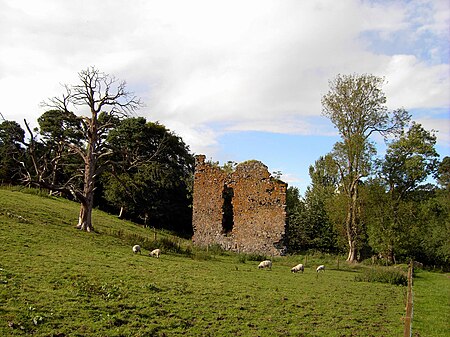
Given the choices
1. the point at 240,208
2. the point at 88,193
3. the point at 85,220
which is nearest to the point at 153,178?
the point at 240,208

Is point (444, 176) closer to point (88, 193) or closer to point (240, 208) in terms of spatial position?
point (240, 208)

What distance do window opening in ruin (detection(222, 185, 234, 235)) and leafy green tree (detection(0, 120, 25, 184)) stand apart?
2042 cm

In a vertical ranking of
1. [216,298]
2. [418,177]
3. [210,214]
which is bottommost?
[216,298]

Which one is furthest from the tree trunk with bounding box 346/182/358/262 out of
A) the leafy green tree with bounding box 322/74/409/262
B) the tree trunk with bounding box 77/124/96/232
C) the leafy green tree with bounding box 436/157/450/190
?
the leafy green tree with bounding box 436/157/450/190

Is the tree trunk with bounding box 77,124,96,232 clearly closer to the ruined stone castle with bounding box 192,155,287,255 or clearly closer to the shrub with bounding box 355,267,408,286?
the ruined stone castle with bounding box 192,155,287,255

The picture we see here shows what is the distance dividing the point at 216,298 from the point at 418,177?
28.0 metres

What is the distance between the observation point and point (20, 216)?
22.6 metres

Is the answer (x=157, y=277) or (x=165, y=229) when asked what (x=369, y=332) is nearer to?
(x=157, y=277)

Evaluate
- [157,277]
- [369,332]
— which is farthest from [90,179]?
[369,332]

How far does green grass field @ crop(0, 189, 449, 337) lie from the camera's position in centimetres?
929

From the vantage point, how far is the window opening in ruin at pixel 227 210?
32.4 meters

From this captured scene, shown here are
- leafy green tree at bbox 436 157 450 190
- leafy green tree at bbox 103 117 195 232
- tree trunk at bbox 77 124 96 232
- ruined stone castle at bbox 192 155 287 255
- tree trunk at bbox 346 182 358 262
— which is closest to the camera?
tree trunk at bbox 77 124 96 232

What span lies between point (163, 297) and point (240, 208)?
65.3 ft

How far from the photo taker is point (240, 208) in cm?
3141
